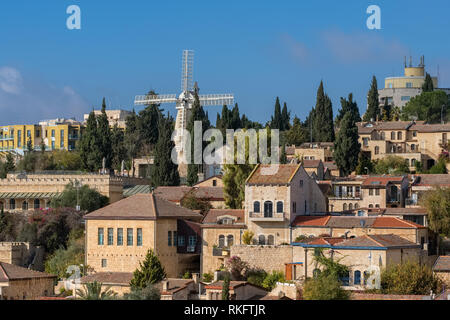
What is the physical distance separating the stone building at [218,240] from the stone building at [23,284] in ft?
29.6

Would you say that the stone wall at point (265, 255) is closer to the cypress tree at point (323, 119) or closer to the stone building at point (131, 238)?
the stone building at point (131, 238)

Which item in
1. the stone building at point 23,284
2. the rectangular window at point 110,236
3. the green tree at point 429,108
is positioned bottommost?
the stone building at point 23,284

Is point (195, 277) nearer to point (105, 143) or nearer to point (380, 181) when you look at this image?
point (380, 181)

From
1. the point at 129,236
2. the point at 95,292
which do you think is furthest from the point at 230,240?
the point at 95,292

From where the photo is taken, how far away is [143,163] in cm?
9606

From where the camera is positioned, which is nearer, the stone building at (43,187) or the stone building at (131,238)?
the stone building at (131,238)

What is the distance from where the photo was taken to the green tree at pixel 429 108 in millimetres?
101375

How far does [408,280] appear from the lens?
51.1 m

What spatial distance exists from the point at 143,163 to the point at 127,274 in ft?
126

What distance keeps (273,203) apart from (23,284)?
49.4 ft

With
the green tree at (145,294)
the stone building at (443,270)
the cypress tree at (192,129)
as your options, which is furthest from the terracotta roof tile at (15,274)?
the cypress tree at (192,129)

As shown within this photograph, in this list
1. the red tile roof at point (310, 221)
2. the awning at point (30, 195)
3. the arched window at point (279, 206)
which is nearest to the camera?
the red tile roof at point (310, 221)

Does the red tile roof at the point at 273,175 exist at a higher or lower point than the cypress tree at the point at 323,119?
lower

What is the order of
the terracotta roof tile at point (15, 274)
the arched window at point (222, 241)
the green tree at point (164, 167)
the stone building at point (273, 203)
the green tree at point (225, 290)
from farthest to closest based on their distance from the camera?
the green tree at point (164, 167) < the arched window at point (222, 241) < the stone building at point (273, 203) < the terracotta roof tile at point (15, 274) < the green tree at point (225, 290)
